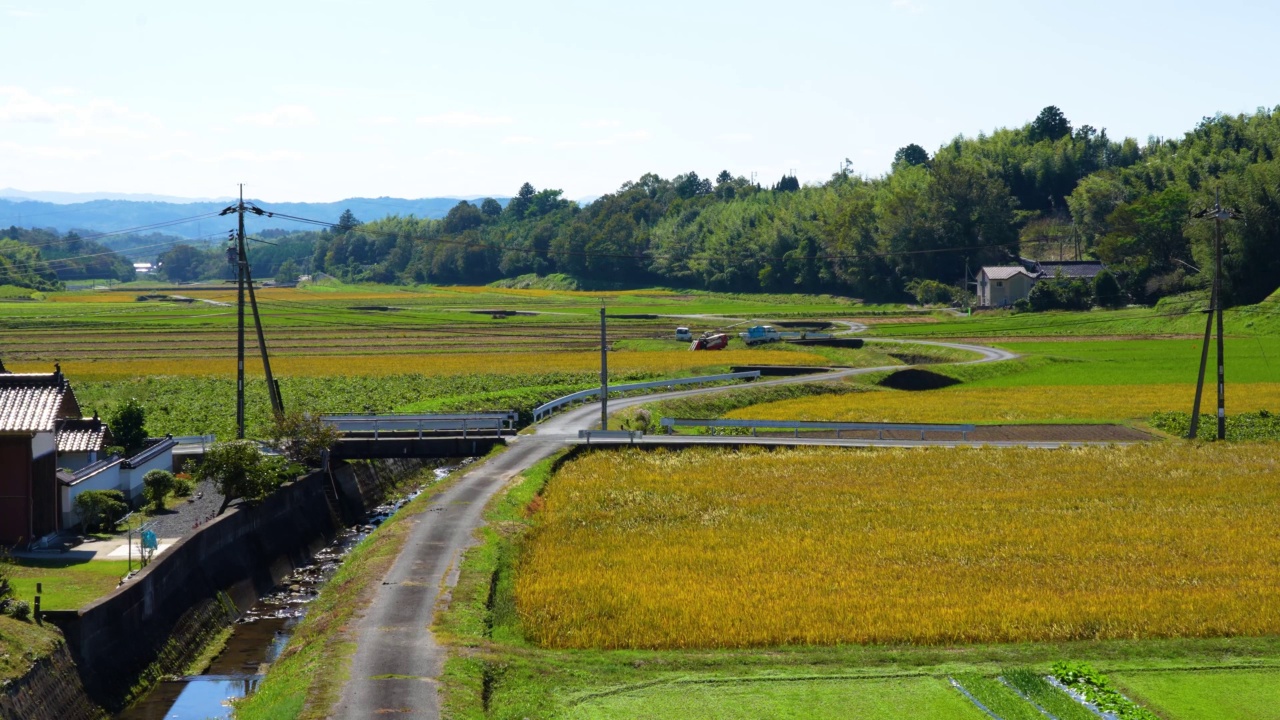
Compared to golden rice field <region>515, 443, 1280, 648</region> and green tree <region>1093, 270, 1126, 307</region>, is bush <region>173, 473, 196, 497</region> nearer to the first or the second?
golden rice field <region>515, 443, 1280, 648</region>

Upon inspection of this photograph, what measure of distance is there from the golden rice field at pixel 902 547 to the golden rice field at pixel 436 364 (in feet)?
110

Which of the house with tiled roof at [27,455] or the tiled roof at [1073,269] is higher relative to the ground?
the tiled roof at [1073,269]

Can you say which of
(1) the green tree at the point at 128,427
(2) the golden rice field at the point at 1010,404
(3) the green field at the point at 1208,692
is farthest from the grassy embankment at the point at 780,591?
(2) the golden rice field at the point at 1010,404

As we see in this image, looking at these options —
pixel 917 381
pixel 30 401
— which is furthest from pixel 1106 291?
pixel 30 401

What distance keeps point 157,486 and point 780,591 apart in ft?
75.6

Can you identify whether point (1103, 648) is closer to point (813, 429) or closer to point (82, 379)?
point (813, 429)

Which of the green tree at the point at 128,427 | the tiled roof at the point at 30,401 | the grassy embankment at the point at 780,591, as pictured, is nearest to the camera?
the grassy embankment at the point at 780,591

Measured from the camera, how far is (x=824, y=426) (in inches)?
2275

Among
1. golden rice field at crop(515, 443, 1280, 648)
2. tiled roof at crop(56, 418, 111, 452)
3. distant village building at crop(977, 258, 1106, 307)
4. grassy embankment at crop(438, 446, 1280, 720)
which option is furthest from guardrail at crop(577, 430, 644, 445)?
distant village building at crop(977, 258, 1106, 307)

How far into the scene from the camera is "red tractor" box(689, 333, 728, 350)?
102 metres

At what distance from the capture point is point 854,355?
93.4 m

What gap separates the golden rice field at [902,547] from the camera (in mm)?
28141

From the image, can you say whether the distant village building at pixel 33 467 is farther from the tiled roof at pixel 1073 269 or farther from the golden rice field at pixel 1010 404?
the tiled roof at pixel 1073 269

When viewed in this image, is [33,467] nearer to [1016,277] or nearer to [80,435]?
[80,435]
